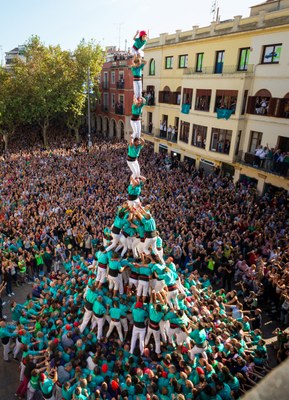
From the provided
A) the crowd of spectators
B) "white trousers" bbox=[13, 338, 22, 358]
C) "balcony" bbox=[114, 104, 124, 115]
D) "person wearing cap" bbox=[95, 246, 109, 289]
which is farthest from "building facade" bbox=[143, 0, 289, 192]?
"white trousers" bbox=[13, 338, 22, 358]

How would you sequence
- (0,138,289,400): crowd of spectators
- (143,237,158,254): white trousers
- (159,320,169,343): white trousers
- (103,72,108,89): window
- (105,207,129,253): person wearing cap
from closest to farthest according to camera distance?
(0,138,289,400): crowd of spectators
(159,320,169,343): white trousers
(143,237,158,254): white trousers
(105,207,129,253): person wearing cap
(103,72,108,89): window

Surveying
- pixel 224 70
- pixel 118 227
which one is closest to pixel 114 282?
pixel 118 227

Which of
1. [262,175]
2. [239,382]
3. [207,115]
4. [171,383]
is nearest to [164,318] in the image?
[171,383]

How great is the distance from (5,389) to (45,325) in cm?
183

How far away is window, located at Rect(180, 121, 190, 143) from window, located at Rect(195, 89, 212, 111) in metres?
2.02

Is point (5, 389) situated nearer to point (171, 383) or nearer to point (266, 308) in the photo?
point (171, 383)

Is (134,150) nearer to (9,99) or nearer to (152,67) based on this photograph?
(152,67)

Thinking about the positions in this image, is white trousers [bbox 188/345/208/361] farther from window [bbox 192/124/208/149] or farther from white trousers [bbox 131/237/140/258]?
window [bbox 192/124/208/149]

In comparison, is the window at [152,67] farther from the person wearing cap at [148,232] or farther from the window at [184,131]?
the person wearing cap at [148,232]

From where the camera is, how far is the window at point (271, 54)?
60.0ft

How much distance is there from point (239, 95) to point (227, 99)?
1070 mm

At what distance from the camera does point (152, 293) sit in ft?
29.7

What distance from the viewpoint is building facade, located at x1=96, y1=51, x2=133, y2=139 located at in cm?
3922

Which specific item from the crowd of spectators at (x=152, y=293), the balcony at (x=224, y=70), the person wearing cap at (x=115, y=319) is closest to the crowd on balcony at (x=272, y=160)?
the crowd of spectators at (x=152, y=293)
